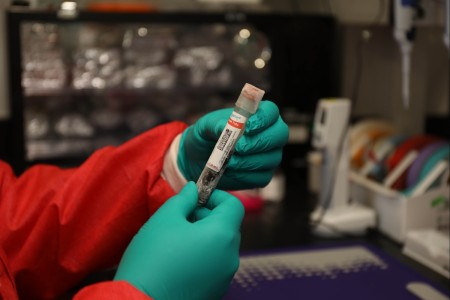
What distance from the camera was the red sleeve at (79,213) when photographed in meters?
1.11

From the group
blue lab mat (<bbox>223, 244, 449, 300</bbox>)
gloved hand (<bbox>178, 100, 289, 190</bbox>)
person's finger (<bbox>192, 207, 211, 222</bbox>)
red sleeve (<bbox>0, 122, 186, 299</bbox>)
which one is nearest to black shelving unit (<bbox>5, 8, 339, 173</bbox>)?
blue lab mat (<bbox>223, 244, 449, 300</bbox>)

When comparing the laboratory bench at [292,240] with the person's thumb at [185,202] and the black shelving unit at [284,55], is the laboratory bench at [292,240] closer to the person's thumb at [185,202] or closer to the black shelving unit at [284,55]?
the person's thumb at [185,202]

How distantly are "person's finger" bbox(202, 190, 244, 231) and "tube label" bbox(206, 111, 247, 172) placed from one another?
6cm

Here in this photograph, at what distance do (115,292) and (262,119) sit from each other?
0.39 m

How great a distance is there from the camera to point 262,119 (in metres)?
0.99

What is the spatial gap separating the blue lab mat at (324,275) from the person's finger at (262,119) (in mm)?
415

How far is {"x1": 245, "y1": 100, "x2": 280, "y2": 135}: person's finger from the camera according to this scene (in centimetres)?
98

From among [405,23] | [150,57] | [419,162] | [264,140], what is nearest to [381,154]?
[419,162]

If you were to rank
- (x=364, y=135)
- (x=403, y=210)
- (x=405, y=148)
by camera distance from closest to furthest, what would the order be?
(x=403, y=210) → (x=405, y=148) → (x=364, y=135)

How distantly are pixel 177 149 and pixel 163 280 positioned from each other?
389 millimetres

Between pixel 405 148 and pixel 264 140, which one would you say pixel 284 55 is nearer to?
pixel 405 148

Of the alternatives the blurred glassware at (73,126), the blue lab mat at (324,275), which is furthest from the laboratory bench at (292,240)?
the blurred glassware at (73,126)

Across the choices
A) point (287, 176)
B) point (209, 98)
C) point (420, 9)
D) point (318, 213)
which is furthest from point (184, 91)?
point (420, 9)

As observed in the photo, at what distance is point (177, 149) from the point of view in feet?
3.80
